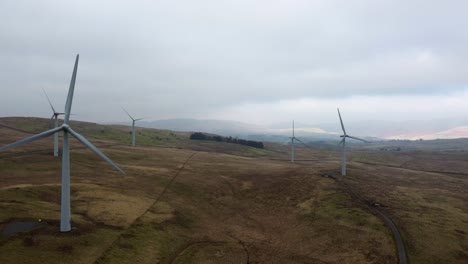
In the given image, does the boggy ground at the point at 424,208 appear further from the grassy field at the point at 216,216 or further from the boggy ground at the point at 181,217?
the boggy ground at the point at 181,217

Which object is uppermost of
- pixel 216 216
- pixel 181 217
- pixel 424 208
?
pixel 424 208

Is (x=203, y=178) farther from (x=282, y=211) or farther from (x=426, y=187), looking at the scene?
(x=426, y=187)

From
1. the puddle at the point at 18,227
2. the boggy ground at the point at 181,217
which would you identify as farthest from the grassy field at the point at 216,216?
the puddle at the point at 18,227

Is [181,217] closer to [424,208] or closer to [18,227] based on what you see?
[18,227]

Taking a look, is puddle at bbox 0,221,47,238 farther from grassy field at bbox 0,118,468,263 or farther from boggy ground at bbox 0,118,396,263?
boggy ground at bbox 0,118,396,263

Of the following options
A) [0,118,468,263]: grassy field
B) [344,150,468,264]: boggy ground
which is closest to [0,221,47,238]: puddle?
[0,118,468,263]: grassy field

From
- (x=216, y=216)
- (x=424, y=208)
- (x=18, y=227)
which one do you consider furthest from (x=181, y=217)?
(x=424, y=208)
